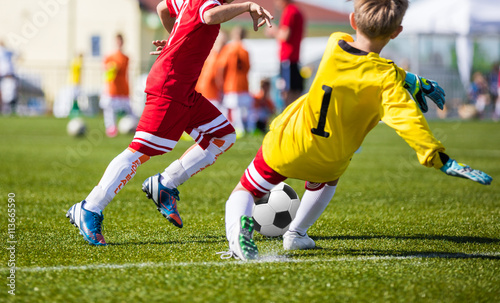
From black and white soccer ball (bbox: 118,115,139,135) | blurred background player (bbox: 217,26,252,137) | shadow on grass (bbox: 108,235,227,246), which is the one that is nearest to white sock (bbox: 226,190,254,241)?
shadow on grass (bbox: 108,235,227,246)

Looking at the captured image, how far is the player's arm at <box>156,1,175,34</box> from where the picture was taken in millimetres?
4391

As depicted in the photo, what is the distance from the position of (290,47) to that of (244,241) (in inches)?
335

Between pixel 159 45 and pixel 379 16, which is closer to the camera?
pixel 379 16

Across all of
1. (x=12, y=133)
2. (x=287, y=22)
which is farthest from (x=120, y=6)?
(x=287, y=22)

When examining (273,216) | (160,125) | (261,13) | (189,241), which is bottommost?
(189,241)

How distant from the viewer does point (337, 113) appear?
330cm

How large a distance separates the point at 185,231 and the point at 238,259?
1059mm

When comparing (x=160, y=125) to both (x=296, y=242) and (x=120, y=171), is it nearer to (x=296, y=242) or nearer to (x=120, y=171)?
(x=120, y=171)

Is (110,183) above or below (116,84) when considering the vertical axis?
above

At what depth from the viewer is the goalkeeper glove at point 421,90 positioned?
3387mm

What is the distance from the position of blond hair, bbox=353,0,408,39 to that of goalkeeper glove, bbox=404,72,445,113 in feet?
0.96

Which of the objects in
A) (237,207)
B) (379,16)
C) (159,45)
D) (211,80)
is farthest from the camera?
(211,80)

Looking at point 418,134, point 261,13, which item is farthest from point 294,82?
point 418,134

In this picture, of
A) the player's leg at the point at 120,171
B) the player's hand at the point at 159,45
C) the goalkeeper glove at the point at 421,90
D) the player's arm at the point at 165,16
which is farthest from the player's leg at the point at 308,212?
the player's arm at the point at 165,16
